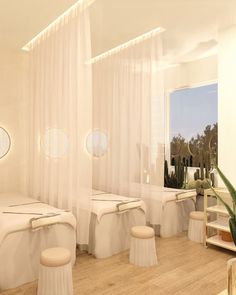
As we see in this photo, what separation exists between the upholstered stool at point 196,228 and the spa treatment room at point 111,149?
0.01 m

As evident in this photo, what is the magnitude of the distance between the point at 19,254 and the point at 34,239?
6.8 inches

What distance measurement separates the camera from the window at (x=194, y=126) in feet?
14.0

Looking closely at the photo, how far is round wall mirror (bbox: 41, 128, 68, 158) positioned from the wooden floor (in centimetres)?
115

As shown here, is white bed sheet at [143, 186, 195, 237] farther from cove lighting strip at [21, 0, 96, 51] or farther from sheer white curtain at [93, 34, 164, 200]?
cove lighting strip at [21, 0, 96, 51]

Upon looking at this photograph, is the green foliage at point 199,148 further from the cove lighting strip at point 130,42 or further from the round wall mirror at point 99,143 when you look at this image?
the cove lighting strip at point 130,42

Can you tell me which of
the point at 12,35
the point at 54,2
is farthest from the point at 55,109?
the point at 12,35

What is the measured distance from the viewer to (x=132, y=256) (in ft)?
9.10

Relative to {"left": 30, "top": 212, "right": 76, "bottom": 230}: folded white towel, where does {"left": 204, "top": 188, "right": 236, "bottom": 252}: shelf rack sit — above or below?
below


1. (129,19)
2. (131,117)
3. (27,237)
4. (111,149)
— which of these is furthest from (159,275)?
(129,19)

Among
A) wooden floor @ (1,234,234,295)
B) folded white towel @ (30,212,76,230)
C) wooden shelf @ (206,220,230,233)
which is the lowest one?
wooden floor @ (1,234,234,295)

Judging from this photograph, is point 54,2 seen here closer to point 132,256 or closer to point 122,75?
Result: point 122,75

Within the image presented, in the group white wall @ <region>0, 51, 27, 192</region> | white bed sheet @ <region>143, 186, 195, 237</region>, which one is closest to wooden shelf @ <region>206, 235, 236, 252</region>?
white bed sheet @ <region>143, 186, 195, 237</region>

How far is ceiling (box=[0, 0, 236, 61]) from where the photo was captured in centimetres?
266

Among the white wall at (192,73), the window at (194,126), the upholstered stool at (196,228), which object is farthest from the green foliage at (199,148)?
the upholstered stool at (196,228)
